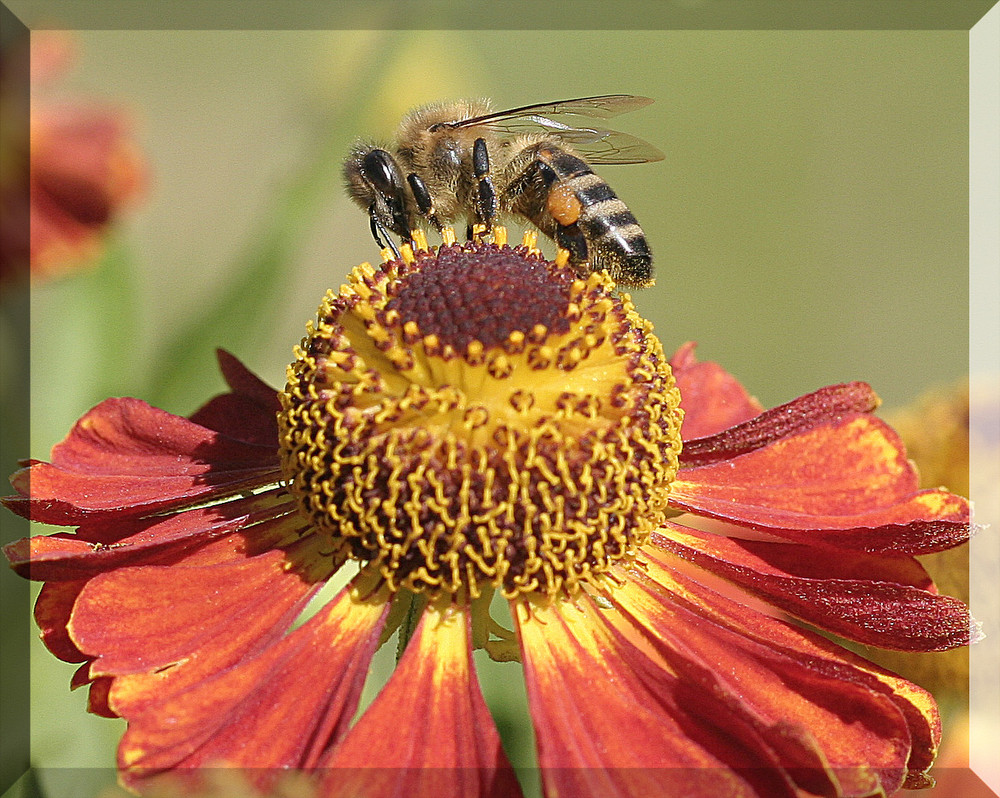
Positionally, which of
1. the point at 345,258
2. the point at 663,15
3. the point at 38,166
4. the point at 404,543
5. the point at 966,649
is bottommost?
the point at 966,649

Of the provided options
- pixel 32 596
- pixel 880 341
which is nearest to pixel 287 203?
pixel 32 596

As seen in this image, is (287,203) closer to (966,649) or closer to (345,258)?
(345,258)

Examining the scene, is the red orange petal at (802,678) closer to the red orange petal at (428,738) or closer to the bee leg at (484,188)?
the red orange petal at (428,738)

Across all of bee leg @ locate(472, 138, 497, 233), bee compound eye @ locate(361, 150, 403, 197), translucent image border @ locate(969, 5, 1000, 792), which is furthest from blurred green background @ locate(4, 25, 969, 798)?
bee leg @ locate(472, 138, 497, 233)

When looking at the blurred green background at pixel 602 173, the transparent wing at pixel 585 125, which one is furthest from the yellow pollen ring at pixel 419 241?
the blurred green background at pixel 602 173

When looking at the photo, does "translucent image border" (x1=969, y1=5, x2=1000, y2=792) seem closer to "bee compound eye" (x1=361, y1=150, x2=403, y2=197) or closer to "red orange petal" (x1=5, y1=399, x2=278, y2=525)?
"bee compound eye" (x1=361, y1=150, x2=403, y2=197)

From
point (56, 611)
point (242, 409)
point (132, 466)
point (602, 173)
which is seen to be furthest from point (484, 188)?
point (602, 173)

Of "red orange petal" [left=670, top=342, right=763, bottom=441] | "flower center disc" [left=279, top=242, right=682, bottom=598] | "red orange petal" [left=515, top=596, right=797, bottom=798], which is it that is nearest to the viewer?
"red orange petal" [left=515, top=596, right=797, bottom=798]
